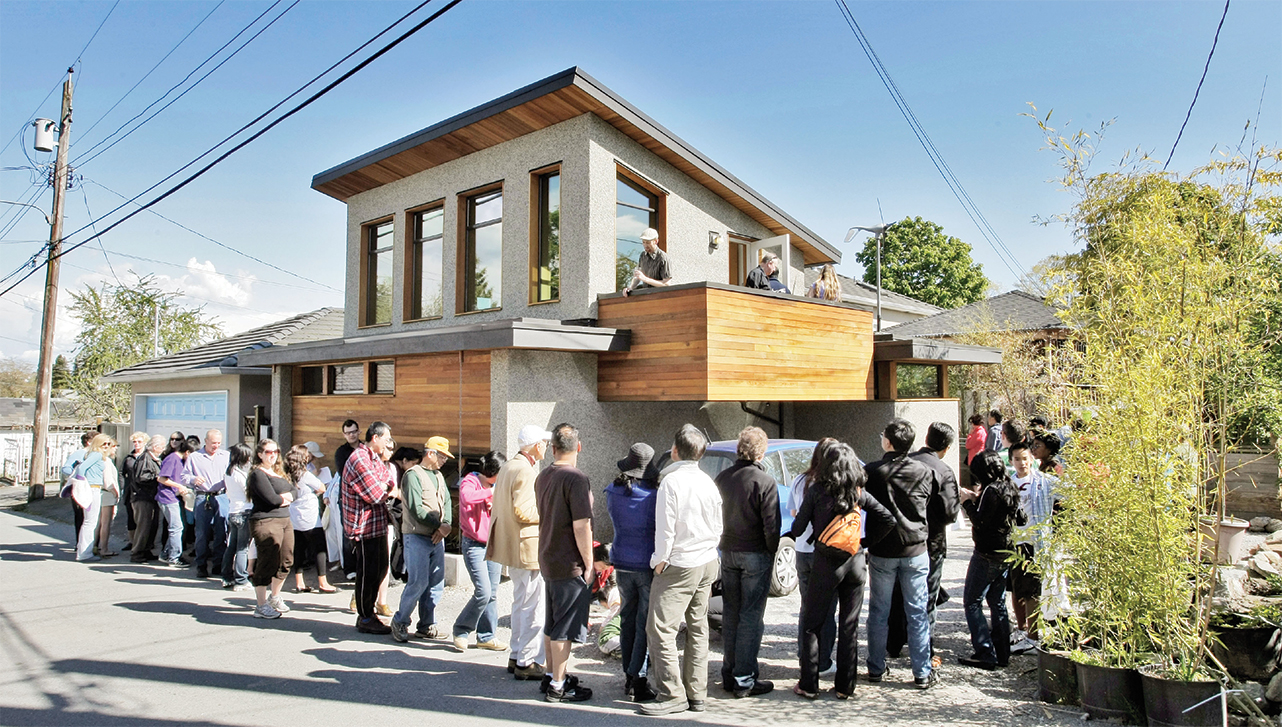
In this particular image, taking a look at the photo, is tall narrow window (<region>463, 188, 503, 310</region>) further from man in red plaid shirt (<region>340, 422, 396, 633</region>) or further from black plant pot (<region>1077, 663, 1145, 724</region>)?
black plant pot (<region>1077, 663, 1145, 724</region>)

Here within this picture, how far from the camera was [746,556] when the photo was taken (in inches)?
201

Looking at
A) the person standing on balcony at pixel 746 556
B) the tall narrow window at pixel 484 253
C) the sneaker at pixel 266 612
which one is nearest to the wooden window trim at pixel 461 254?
the tall narrow window at pixel 484 253

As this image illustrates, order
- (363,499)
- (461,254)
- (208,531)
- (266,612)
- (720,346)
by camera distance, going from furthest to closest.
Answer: (461,254)
(208,531)
(720,346)
(266,612)
(363,499)

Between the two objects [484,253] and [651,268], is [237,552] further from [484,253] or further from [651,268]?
[651,268]

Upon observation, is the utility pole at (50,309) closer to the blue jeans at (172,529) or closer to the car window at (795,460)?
the blue jeans at (172,529)

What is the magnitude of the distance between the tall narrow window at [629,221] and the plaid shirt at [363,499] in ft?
15.8

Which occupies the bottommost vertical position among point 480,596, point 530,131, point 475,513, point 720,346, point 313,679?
point 313,679

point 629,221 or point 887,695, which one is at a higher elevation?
point 629,221

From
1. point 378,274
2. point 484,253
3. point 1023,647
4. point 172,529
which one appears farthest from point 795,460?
point 378,274

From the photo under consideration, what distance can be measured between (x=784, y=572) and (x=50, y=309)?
1857 cm

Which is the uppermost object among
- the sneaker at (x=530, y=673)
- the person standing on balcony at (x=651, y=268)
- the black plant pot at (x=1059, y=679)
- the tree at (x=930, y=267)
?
the tree at (x=930, y=267)

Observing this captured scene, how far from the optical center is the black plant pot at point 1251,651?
493 centimetres

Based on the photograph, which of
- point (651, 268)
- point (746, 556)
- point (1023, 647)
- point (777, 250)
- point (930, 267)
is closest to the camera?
point (746, 556)

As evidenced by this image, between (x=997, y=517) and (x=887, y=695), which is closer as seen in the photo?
(x=887, y=695)
